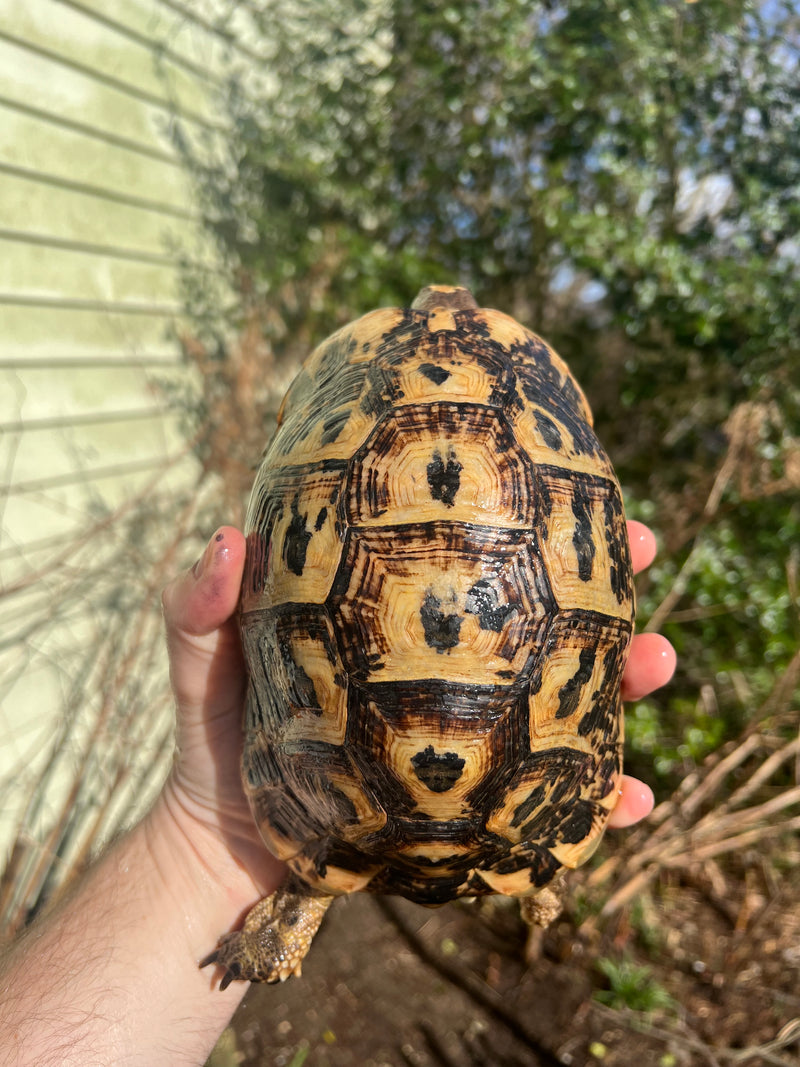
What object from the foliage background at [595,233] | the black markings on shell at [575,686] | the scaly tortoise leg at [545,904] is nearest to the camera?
the black markings on shell at [575,686]

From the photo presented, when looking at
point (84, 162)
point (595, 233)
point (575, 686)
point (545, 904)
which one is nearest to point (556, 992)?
point (545, 904)

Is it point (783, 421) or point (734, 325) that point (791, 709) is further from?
point (734, 325)

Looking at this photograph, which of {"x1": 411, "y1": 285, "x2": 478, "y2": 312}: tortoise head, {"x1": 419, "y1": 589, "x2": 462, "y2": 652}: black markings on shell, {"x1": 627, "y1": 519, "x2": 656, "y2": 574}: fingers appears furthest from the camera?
{"x1": 627, "y1": 519, "x2": 656, "y2": 574}: fingers

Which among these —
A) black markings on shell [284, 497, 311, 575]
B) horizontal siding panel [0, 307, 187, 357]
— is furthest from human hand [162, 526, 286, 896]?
horizontal siding panel [0, 307, 187, 357]

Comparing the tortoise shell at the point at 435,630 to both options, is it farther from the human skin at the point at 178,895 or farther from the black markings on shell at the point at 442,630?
the human skin at the point at 178,895

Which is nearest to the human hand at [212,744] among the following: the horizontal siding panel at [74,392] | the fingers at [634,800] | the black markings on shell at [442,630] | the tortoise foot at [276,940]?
the tortoise foot at [276,940]

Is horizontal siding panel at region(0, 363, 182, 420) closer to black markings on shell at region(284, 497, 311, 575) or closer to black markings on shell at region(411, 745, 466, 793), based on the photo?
black markings on shell at region(284, 497, 311, 575)

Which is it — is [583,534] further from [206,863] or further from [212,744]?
[206,863]
